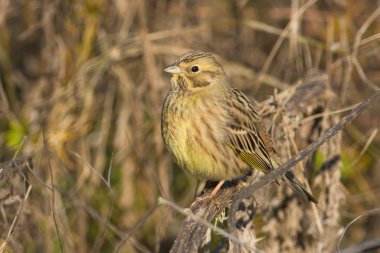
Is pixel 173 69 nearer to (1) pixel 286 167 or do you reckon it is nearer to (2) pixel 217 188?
(2) pixel 217 188

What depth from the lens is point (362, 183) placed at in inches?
232

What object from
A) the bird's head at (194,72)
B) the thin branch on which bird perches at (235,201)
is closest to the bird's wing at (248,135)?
the bird's head at (194,72)

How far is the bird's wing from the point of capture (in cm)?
387

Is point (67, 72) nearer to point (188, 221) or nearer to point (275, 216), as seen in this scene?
point (275, 216)

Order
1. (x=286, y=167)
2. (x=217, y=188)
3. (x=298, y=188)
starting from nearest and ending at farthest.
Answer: (x=286, y=167) < (x=298, y=188) < (x=217, y=188)

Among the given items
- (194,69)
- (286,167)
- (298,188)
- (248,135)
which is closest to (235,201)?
(286,167)

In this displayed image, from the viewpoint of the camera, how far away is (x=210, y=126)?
12.5 feet

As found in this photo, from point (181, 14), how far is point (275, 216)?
9.43 ft

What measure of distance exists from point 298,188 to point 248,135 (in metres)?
0.55

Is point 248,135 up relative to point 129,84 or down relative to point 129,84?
up

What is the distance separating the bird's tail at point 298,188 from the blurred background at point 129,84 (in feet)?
5.12

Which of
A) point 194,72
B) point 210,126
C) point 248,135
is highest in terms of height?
point 194,72

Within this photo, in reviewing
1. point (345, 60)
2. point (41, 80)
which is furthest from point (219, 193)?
point (41, 80)

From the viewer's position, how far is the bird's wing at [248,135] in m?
A: 3.87
